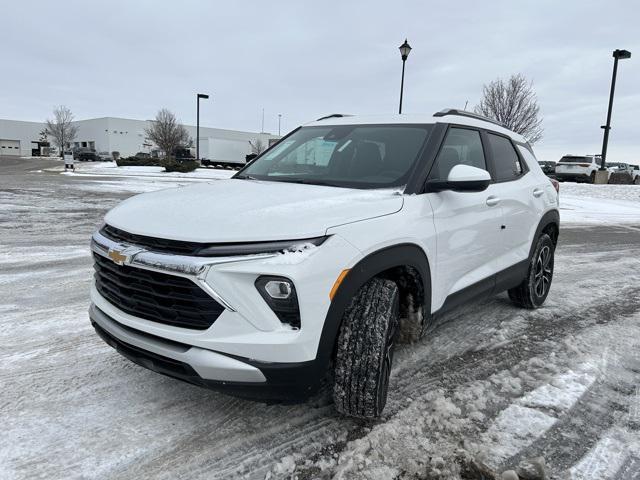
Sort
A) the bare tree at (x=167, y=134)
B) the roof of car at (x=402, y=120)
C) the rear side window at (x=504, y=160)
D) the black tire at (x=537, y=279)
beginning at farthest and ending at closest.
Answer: the bare tree at (x=167, y=134)
the black tire at (x=537, y=279)
the rear side window at (x=504, y=160)
the roof of car at (x=402, y=120)

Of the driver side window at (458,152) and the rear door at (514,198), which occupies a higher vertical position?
the driver side window at (458,152)

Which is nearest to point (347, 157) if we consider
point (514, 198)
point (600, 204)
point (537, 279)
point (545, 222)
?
point (514, 198)

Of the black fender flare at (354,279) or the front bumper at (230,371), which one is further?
the black fender flare at (354,279)

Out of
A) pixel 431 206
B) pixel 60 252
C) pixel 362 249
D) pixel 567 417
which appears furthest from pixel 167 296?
pixel 60 252

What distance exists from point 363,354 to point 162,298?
101cm

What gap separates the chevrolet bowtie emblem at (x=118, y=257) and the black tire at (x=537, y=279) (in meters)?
3.59

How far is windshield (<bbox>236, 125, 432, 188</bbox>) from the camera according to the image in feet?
10.3

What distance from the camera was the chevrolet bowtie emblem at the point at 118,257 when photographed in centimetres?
231

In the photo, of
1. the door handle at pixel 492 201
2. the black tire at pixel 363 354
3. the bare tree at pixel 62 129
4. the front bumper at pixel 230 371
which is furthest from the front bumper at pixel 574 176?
the bare tree at pixel 62 129

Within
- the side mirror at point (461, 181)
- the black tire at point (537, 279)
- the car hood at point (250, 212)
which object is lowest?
the black tire at point (537, 279)

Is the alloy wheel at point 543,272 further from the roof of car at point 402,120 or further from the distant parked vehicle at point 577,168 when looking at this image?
the distant parked vehicle at point 577,168

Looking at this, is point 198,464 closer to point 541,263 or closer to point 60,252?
point 541,263

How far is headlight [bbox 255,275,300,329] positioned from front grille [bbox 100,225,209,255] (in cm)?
32

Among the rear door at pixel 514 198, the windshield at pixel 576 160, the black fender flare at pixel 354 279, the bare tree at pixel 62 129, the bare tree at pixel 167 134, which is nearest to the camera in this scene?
the black fender flare at pixel 354 279
